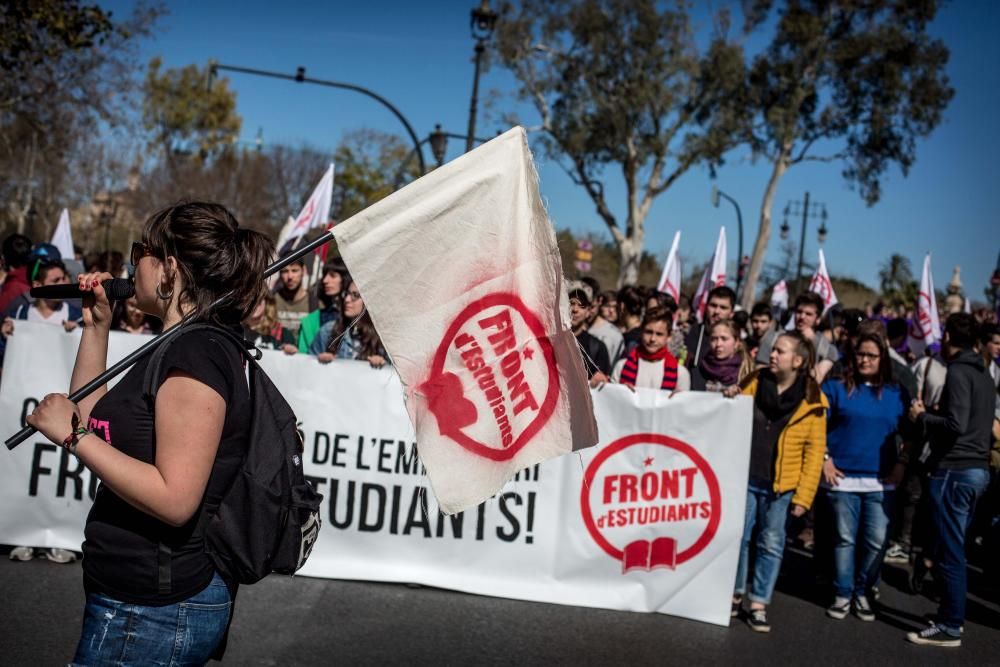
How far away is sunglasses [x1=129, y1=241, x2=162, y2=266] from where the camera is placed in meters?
2.24

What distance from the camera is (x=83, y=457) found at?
2.01 m

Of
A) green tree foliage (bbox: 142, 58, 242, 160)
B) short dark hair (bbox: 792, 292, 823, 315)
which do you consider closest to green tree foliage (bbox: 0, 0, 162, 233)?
short dark hair (bbox: 792, 292, 823, 315)

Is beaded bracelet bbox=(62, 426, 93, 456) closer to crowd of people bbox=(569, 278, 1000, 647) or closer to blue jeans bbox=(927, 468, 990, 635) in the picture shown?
crowd of people bbox=(569, 278, 1000, 647)

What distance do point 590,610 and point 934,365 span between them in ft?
12.0

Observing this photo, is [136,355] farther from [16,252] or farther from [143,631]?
[16,252]

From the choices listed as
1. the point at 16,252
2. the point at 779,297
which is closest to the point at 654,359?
the point at 16,252

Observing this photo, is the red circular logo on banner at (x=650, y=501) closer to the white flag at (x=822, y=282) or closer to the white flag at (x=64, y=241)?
the white flag at (x=822, y=282)

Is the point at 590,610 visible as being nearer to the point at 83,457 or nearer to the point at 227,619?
the point at 227,619

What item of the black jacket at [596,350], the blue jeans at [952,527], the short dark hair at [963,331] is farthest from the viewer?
the black jacket at [596,350]

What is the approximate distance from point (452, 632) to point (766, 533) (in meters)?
1.96

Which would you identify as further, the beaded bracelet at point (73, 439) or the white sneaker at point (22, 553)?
the white sneaker at point (22, 553)

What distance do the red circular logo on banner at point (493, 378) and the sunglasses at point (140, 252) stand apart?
73 centimetres

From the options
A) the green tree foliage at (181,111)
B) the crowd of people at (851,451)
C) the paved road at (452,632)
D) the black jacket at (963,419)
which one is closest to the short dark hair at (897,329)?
the crowd of people at (851,451)

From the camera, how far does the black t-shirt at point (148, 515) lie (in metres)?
2.10
